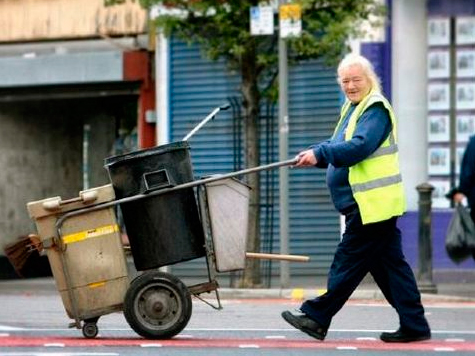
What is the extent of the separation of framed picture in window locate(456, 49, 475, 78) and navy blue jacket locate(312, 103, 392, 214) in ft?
31.3

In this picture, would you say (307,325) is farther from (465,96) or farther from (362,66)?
(465,96)

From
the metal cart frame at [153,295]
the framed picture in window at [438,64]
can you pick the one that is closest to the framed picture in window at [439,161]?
the framed picture in window at [438,64]

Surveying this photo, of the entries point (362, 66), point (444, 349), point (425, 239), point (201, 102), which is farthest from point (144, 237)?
point (201, 102)

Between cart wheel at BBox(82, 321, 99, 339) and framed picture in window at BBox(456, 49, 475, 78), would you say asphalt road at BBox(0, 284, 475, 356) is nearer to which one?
cart wheel at BBox(82, 321, 99, 339)

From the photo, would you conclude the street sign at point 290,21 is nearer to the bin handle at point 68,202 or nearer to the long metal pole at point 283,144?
the long metal pole at point 283,144

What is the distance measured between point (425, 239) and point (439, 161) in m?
2.80

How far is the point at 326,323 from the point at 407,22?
990 centimetres

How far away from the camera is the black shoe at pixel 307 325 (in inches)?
342

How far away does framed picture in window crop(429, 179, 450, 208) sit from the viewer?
18188 millimetres

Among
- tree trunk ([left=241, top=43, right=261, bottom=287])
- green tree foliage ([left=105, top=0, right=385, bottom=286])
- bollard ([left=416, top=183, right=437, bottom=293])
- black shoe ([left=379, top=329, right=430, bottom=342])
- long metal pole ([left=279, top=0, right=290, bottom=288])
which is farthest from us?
tree trunk ([left=241, top=43, right=261, bottom=287])

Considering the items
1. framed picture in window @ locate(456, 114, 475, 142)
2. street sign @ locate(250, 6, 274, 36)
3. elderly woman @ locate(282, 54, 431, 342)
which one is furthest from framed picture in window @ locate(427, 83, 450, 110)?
elderly woman @ locate(282, 54, 431, 342)

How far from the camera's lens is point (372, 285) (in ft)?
53.5

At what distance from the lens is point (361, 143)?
8422 mm

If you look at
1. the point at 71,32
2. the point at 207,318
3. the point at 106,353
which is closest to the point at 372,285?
the point at 207,318
